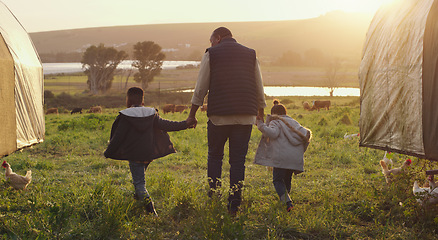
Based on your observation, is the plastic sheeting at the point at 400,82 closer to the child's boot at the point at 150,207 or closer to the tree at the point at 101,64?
the child's boot at the point at 150,207

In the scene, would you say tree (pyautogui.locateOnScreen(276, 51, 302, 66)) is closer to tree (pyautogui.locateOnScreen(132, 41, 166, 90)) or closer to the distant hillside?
the distant hillside

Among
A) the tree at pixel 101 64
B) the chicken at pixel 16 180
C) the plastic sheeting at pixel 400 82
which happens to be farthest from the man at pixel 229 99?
the tree at pixel 101 64

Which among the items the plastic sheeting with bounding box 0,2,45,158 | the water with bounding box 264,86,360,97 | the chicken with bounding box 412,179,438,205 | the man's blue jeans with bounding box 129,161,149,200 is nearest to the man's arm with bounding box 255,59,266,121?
the man's blue jeans with bounding box 129,161,149,200

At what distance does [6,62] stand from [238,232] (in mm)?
3669

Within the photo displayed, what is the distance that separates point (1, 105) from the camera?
4.90 metres

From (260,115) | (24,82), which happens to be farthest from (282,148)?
(24,82)

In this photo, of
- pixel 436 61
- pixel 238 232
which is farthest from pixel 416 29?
pixel 238 232

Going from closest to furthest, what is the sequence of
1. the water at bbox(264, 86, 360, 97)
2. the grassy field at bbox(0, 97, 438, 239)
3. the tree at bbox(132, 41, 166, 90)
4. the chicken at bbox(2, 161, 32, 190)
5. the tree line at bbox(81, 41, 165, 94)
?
the grassy field at bbox(0, 97, 438, 239)
the chicken at bbox(2, 161, 32, 190)
the water at bbox(264, 86, 360, 97)
the tree line at bbox(81, 41, 165, 94)
the tree at bbox(132, 41, 166, 90)

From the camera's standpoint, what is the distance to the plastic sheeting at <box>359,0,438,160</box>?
419cm

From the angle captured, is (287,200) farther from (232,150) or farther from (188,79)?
(188,79)

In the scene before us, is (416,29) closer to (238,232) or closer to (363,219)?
(363,219)

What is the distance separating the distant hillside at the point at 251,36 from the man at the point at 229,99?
97516mm

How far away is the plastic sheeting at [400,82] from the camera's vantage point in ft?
13.7

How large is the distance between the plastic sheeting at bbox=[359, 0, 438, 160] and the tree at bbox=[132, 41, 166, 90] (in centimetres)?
5704
